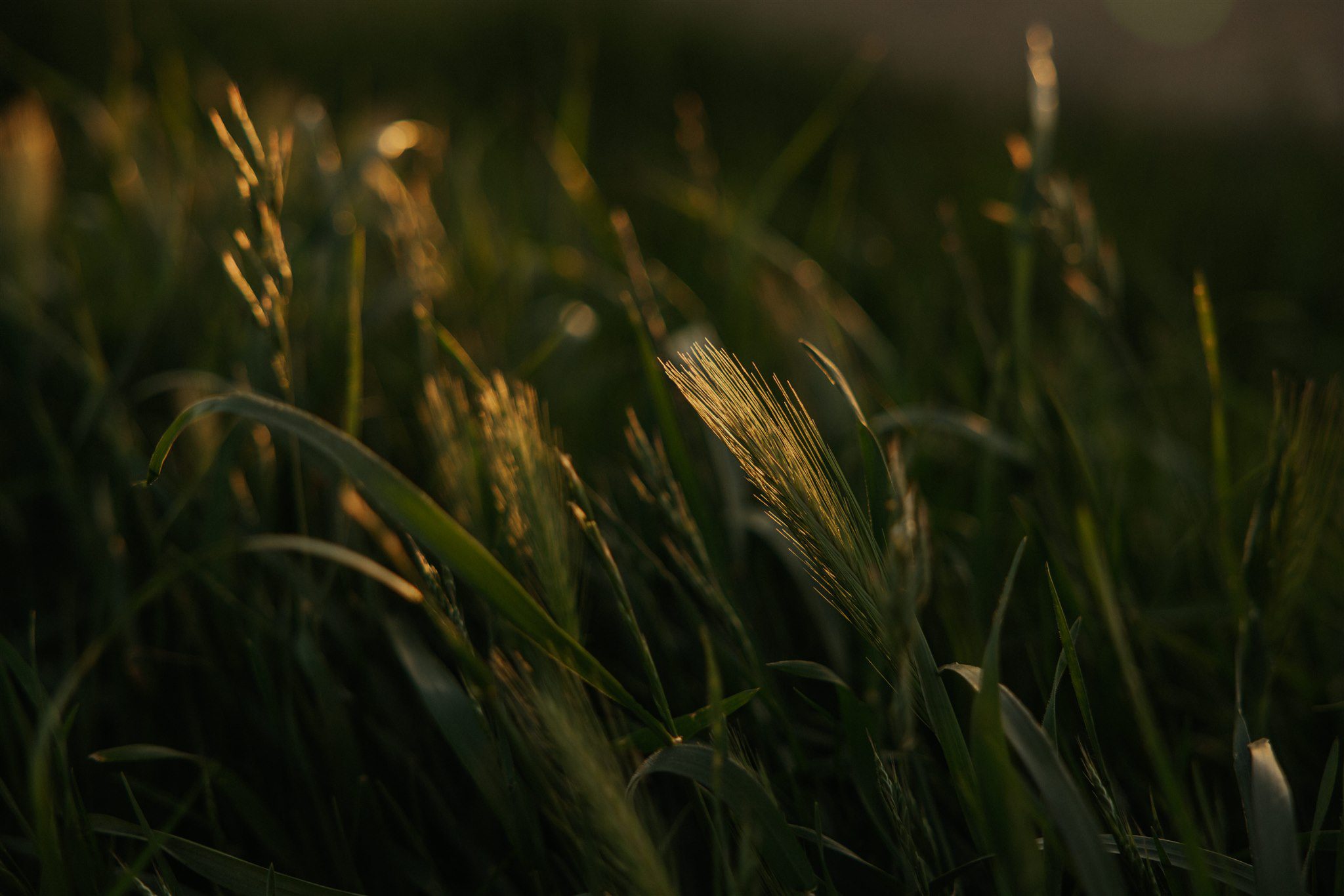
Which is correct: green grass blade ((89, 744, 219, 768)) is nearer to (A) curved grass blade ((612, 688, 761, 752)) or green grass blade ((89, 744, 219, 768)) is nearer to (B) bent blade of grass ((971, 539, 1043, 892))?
(A) curved grass blade ((612, 688, 761, 752))

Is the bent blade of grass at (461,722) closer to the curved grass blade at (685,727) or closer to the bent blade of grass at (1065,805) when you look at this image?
the curved grass blade at (685,727)

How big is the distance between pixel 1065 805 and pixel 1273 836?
113mm

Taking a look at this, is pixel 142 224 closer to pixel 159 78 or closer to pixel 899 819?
pixel 159 78

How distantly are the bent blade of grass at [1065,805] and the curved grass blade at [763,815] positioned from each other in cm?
13

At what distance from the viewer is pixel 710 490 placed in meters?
0.87

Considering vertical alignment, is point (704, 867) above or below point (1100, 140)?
below

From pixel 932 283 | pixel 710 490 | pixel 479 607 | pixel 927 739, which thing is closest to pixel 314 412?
pixel 479 607

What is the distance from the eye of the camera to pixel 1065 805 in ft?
1.25

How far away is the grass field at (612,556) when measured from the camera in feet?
1.45

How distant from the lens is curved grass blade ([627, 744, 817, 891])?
1.44 ft

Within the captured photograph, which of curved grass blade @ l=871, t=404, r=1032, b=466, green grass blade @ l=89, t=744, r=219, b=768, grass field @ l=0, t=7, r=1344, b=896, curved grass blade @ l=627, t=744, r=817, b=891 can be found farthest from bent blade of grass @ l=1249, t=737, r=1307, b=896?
green grass blade @ l=89, t=744, r=219, b=768

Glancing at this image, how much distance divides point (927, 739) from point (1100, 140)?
9.04 feet

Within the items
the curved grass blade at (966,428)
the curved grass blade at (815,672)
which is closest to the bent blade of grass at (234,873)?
the curved grass blade at (815,672)

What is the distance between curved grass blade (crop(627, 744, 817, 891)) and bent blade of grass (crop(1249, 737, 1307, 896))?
0.72 ft
